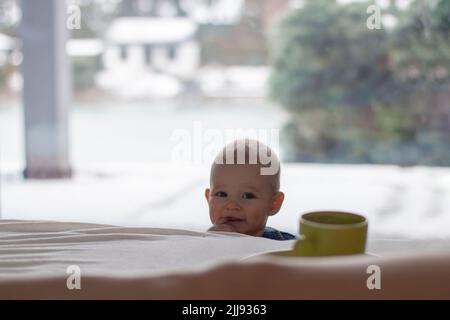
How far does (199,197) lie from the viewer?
3598 millimetres

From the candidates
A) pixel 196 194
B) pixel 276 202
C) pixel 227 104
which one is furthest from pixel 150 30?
pixel 276 202

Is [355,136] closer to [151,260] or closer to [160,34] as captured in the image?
[160,34]

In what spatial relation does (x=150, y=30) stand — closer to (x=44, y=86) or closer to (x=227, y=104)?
(x=227, y=104)

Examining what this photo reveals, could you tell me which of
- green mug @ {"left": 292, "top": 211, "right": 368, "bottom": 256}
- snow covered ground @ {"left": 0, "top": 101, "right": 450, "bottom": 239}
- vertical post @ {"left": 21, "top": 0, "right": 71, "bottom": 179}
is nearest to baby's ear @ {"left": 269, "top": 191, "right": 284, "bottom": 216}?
green mug @ {"left": 292, "top": 211, "right": 368, "bottom": 256}

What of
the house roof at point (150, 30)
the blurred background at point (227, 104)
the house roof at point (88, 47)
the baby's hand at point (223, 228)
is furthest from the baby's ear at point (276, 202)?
the house roof at point (88, 47)

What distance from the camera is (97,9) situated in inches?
253

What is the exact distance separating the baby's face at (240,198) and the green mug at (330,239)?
0.56 metres

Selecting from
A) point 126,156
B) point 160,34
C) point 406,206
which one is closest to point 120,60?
point 160,34

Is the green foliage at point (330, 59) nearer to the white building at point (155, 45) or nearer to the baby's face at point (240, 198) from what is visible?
the white building at point (155, 45)

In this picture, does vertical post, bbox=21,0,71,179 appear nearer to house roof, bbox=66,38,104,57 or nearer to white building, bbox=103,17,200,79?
white building, bbox=103,17,200,79

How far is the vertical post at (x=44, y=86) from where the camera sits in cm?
398

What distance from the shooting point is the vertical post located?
398 centimetres

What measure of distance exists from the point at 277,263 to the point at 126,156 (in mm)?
5759

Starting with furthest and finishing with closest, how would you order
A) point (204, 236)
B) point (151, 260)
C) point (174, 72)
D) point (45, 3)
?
point (174, 72), point (45, 3), point (204, 236), point (151, 260)
